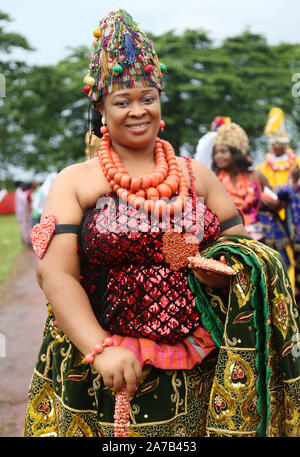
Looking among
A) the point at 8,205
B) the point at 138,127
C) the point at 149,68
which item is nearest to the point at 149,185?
the point at 138,127

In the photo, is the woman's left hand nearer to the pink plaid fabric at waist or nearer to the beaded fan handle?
the pink plaid fabric at waist

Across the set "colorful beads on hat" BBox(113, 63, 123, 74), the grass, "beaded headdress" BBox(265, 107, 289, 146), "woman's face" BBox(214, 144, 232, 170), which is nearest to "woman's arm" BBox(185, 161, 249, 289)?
"colorful beads on hat" BBox(113, 63, 123, 74)

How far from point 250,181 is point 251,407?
4091 mm

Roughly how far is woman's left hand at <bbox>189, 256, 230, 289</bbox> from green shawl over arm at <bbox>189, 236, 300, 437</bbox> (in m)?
0.06

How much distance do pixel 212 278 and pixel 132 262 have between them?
300mm

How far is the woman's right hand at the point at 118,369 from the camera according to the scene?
1.76 metres

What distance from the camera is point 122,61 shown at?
6.27 feet

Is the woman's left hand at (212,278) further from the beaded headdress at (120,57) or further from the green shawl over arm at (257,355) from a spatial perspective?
the beaded headdress at (120,57)

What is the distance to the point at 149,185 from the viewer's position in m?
1.98

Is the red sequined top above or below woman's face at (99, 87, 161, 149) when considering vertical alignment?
below

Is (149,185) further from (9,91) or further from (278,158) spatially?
(9,91)

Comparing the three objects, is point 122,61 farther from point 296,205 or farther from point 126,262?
point 296,205

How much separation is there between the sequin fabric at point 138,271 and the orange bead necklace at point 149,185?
4 cm

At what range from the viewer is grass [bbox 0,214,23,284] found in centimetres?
1165
